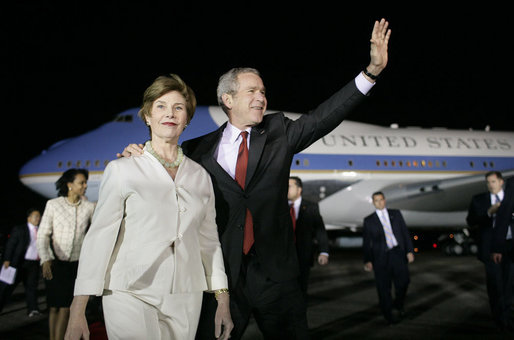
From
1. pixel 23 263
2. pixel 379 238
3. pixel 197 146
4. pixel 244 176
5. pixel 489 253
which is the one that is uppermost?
pixel 197 146

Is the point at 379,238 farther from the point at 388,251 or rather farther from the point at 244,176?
the point at 244,176

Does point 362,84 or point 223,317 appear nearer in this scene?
point 223,317

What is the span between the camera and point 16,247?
22.1 feet

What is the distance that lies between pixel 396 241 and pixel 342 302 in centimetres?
148

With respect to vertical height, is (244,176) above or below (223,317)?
above

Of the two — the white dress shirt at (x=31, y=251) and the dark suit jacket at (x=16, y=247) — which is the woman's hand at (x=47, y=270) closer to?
the dark suit jacket at (x=16, y=247)

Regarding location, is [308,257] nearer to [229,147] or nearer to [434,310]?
[434,310]

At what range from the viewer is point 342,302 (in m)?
7.07

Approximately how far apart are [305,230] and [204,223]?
11.2 feet

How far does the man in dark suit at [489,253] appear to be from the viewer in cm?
543

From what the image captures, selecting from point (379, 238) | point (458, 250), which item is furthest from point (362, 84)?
point (458, 250)

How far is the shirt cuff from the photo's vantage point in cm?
224

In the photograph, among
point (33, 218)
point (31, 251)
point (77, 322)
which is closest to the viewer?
point (77, 322)

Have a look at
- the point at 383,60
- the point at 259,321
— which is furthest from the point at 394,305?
the point at 383,60
